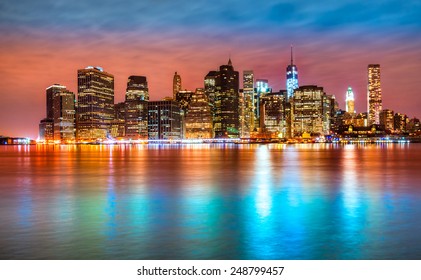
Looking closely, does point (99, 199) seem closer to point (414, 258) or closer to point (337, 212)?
point (337, 212)

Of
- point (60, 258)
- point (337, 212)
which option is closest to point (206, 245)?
point (60, 258)

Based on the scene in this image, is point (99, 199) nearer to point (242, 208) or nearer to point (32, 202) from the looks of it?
point (32, 202)

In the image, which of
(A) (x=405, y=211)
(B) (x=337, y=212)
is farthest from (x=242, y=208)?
(A) (x=405, y=211)

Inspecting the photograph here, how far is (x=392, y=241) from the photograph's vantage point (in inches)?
786

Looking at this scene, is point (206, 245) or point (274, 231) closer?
point (206, 245)

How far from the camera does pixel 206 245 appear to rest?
1905 cm

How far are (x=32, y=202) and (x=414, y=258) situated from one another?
2497 centimetres
